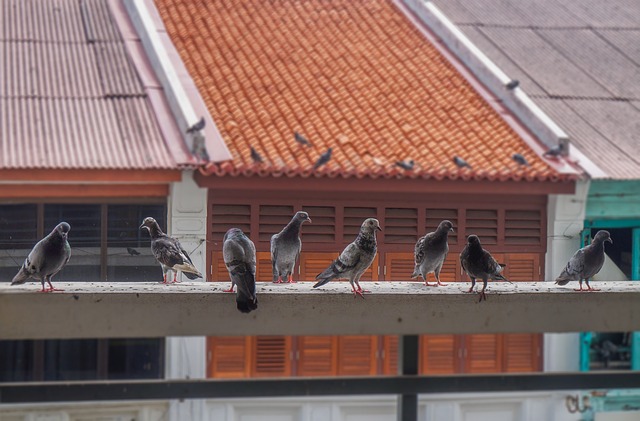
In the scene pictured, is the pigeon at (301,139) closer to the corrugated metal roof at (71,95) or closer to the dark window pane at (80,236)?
the corrugated metal roof at (71,95)

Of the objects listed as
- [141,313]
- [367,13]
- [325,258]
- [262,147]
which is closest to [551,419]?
[325,258]

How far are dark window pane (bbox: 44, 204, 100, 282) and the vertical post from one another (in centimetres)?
571

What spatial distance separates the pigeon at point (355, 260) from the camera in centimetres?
425

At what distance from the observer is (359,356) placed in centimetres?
946

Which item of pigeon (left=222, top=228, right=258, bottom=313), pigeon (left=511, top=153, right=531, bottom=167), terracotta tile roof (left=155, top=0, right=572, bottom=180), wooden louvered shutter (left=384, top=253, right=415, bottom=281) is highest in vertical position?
terracotta tile roof (left=155, top=0, right=572, bottom=180)

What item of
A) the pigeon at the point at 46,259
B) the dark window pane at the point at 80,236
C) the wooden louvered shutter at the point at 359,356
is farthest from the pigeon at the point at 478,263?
the wooden louvered shutter at the point at 359,356

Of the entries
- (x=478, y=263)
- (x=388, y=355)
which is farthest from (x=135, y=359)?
(x=478, y=263)

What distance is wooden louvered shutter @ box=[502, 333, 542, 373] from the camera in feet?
31.9

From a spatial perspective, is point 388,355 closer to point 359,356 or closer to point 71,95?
point 359,356

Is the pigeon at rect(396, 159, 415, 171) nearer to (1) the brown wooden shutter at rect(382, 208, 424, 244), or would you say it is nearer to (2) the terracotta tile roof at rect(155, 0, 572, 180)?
(2) the terracotta tile roof at rect(155, 0, 572, 180)

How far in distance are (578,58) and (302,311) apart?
9.38 meters

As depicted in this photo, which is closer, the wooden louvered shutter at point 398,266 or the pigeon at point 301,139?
the pigeon at point 301,139

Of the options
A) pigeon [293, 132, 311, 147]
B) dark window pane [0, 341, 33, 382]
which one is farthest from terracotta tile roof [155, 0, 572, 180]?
dark window pane [0, 341, 33, 382]

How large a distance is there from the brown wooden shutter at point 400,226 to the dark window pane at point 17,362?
305 centimetres
